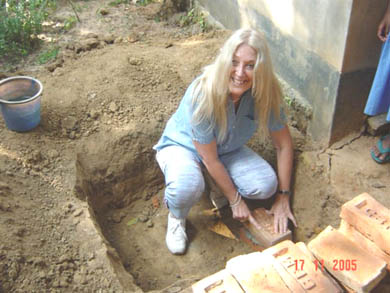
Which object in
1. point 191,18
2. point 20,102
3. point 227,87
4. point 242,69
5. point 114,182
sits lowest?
point 114,182

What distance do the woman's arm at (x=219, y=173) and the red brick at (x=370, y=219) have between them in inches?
32.8

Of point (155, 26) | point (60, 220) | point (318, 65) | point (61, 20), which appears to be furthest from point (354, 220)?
point (61, 20)

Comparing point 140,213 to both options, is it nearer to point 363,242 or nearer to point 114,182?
point 114,182

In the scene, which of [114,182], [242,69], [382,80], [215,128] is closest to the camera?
[242,69]

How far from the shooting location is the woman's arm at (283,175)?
2770mm

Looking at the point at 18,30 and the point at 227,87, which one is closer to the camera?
the point at 227,87

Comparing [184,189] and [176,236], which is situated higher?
[184,189]

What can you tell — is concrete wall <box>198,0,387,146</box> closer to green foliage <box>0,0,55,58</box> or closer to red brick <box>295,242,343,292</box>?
red brick <box>295,242,343,292</box>

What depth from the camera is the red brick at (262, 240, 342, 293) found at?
1785 mm

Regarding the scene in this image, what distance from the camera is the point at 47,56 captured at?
414 cm

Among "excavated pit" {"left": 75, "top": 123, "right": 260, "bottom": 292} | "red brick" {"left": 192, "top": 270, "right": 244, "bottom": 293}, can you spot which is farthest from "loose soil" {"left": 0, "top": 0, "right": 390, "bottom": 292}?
"red brick" {"left": 192, "top": 270, "right": 244, "bottom": 293}

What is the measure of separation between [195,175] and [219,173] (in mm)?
151
